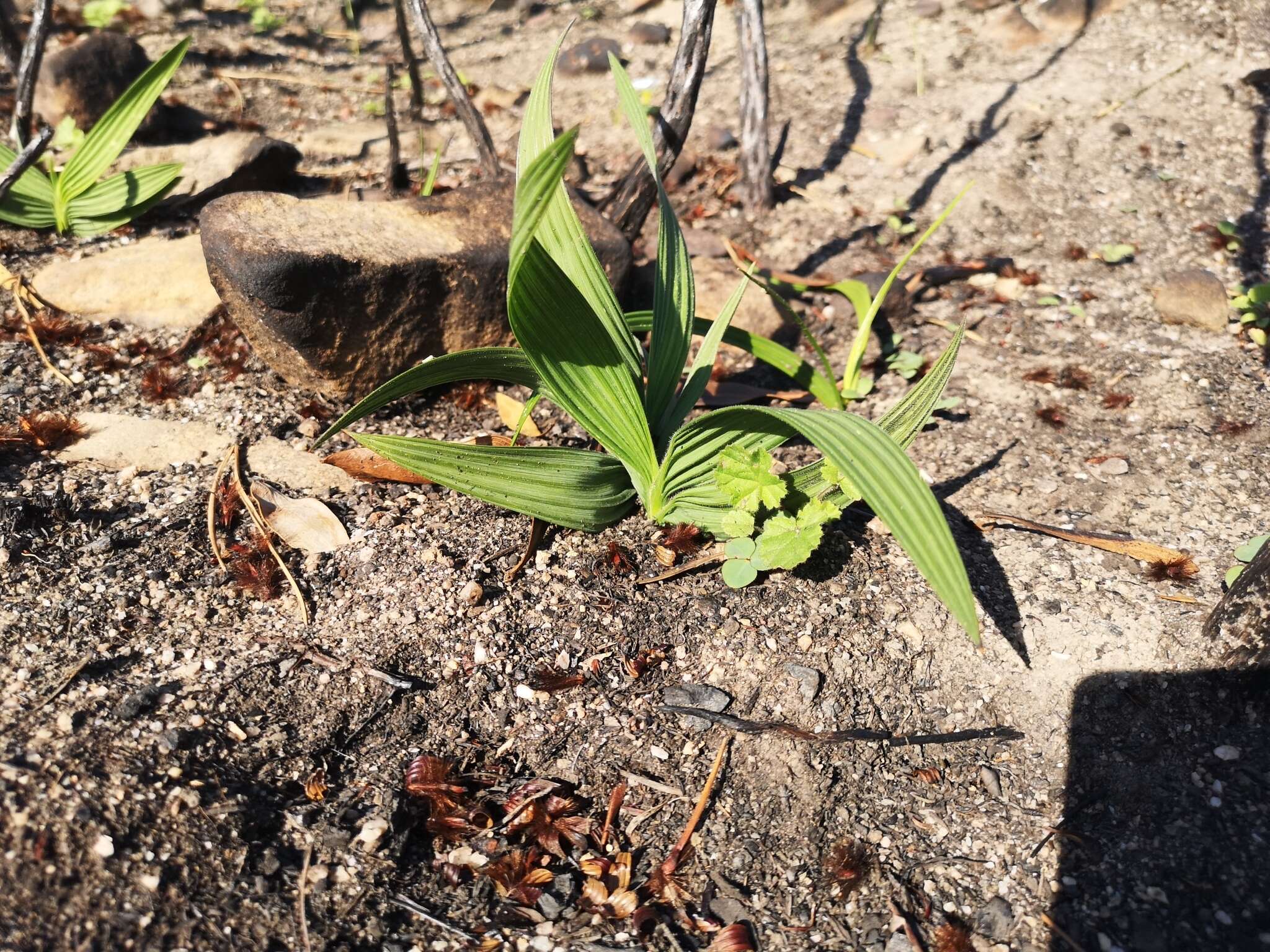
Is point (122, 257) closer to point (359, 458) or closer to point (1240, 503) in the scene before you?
point (359, 458)

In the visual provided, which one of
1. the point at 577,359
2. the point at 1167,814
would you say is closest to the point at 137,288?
the point at 577,359

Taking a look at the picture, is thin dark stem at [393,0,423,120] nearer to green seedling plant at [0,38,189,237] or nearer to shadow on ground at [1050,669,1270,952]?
green seedling plant at [0,38,189,237]

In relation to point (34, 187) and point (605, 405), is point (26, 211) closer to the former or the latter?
point (34, 187)

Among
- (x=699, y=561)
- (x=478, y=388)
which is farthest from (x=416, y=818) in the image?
(x=478, y=388)

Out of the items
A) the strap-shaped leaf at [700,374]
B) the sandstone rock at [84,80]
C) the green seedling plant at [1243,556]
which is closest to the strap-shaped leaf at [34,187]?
the sandstone rock at [84,80]

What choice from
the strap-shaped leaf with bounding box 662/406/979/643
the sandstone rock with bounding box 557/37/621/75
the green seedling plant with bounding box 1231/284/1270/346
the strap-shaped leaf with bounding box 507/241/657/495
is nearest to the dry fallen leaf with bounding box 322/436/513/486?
the strap-shaped leaf with bounding box 507/241/657/495

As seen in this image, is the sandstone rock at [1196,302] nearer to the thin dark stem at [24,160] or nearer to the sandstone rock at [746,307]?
the sandstone rock at [746,307]
